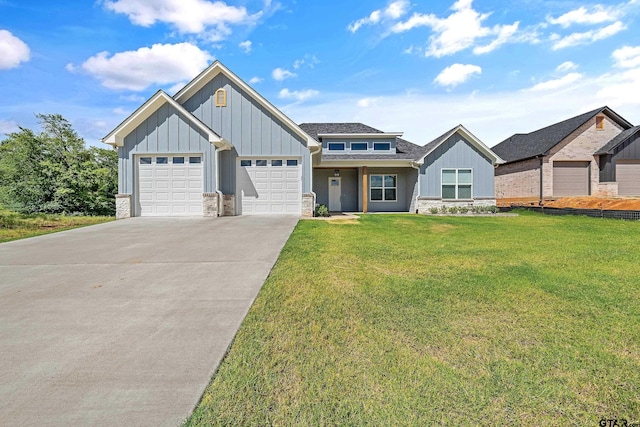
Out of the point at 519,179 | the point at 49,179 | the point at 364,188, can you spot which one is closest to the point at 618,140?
the point at 519,179

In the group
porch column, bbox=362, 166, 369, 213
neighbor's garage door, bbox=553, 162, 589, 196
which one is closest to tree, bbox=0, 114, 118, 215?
porch column, bbox=362, 166, 369, 213

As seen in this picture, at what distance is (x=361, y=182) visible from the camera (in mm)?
19156

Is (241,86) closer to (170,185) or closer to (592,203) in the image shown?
(170,185)

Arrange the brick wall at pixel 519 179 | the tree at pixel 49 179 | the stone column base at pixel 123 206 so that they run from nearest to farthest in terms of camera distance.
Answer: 1. the stone column base at pixel 123 206
2. the tree at pixel 49 179
3. the brick wall at pixel 519 179

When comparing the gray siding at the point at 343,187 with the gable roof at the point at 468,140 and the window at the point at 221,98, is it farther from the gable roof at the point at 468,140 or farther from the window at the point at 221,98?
the window at the point at 221,98

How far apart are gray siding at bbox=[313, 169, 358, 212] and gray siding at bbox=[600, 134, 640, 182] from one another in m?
17.8

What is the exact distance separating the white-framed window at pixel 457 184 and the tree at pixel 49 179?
21.1m

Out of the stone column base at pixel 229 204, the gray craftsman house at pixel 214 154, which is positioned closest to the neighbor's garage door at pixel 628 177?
the gray craftsman house at pixel 214 154

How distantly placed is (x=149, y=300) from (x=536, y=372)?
3.99m

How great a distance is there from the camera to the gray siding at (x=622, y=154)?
21.4 m

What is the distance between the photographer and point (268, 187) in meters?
14.3

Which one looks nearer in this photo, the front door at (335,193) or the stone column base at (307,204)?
the stone column base at (307,204)

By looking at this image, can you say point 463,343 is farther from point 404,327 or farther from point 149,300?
point 149,300

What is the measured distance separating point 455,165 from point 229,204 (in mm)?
12255
